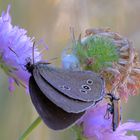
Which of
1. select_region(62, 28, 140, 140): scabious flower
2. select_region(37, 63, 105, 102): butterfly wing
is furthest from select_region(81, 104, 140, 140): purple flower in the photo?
select_region(37, 63, 105, 102): butterfly wing

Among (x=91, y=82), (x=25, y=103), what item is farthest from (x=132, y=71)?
(x=25, y=103)

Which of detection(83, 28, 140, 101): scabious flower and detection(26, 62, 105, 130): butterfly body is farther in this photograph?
detection(83, 28, 140, 101): scabious flower

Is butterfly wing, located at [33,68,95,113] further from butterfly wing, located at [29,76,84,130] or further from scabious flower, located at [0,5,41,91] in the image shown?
scabious flower, located at [0,5,41,91]

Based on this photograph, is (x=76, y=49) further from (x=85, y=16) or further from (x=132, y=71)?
(x=85, y=16)

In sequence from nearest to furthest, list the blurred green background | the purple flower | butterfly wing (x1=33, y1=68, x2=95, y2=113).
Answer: butterfly wing (x1=33, y1=68, x2=95, y2=113) < the purple flower < the blurred green background

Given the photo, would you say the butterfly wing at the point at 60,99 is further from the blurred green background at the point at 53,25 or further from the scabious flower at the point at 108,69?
the blurred green background at the point at 53,25

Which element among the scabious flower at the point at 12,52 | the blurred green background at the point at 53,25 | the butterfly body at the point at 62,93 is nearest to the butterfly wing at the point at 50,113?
the butterfly body at the point at 62,93

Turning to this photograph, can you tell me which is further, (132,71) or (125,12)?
(125,12)
